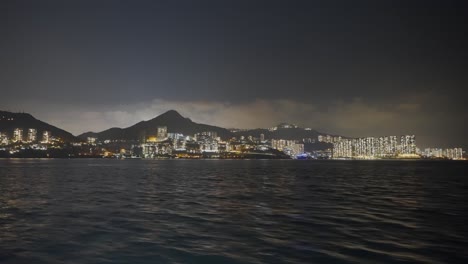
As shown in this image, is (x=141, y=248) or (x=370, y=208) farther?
(x=370, y=208)

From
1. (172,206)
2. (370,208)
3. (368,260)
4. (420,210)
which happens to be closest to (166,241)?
(368,260)

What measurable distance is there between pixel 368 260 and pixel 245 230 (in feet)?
22.5

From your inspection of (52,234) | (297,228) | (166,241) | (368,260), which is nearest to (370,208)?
(297,228)

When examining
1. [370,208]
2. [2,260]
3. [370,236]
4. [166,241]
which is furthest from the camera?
[370,208]

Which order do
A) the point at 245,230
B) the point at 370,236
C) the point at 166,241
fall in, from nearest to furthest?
the point at 166,241 < the point at 370,236 < the point at 245,230

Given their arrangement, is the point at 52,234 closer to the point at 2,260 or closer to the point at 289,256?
the point at 2,260

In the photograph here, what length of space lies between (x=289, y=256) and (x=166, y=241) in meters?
5.70

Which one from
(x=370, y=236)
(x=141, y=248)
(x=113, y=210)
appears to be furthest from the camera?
(x=113, y=210)

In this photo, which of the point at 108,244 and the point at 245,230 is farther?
the point at 245,230

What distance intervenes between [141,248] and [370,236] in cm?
1062

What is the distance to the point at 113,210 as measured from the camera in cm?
2491

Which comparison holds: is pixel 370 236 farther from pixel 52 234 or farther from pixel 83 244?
pixel 52 234

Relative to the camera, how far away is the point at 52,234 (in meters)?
16.9

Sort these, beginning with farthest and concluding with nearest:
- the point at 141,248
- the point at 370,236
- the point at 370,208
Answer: the point at 370,208 < the point at 370,236 < the point at 141,248
